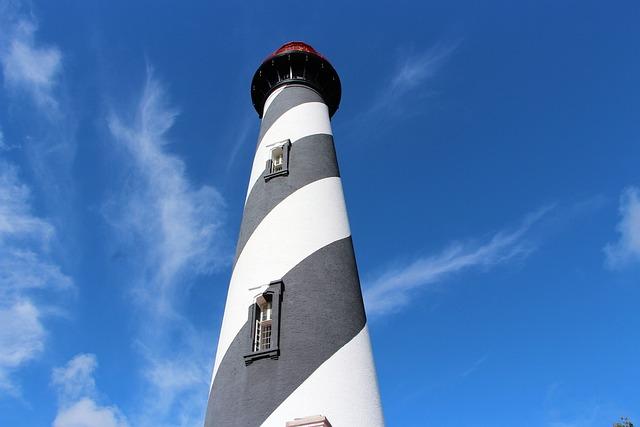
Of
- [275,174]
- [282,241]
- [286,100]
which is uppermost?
[286,100]

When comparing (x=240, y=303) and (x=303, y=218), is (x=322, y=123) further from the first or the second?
(x=240, y=303)

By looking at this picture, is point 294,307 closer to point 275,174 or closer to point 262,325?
point 262,325

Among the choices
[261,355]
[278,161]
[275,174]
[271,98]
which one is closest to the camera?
[261,355]

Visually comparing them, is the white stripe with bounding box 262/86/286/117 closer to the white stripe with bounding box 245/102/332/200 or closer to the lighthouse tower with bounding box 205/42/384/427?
the white stripe with bounding box 245/102/332/200

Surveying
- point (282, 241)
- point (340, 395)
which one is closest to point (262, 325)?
point (282, 241)

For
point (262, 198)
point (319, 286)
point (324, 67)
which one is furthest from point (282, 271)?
point (324, 67)

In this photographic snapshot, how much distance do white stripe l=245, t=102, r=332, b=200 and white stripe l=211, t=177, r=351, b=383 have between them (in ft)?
4.94

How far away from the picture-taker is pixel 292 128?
10.7 m

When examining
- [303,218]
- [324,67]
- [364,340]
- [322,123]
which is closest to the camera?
[364,340]

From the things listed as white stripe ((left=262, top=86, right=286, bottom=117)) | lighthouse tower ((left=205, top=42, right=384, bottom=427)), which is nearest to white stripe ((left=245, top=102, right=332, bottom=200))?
lighthouse tower ((left=205, top=42, right=384, bottom=427))

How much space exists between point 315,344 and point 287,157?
415 centimetres

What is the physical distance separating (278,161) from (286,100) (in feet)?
7.15

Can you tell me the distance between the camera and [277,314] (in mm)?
7344

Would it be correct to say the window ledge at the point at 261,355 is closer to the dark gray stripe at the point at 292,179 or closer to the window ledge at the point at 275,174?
the dark gray stripe at the point at 292,179
